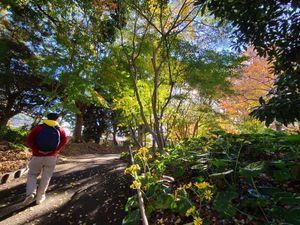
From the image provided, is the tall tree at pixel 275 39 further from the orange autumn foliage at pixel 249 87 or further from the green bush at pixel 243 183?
the orange autumn foliage at pixel 249 87

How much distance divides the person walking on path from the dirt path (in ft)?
0.86

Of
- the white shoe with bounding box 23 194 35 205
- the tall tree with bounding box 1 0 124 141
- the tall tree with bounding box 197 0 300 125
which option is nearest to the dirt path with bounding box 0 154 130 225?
the white shoe with bounding box 23 194 35 205

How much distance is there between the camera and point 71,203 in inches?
168

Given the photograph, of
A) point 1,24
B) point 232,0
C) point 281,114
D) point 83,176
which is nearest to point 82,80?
point 83,176

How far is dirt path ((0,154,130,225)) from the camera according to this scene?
3.58m

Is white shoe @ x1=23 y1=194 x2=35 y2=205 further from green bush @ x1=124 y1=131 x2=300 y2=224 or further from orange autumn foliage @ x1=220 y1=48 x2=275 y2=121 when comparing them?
orange autumn foliage @ x1=220 y1=48 x2=275 y2=121

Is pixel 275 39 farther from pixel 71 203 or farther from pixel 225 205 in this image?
pixel 71 203

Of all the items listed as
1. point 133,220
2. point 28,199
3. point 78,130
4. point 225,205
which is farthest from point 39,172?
point 78,130

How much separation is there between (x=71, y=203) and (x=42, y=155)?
1.06m

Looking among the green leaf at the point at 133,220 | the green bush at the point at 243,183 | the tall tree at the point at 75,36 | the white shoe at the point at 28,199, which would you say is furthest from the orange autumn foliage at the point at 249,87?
the white shoe at the point at 28,199

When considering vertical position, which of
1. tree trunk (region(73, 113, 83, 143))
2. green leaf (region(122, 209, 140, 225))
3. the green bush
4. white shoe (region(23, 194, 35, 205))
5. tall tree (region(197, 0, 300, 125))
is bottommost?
green leaf (region(122, 209, 140, 225))

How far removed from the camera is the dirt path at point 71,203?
3.58m

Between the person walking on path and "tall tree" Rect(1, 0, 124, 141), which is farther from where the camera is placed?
"tall tree" Rect(1, 0, 124, 141)

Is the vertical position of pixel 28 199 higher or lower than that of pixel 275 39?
lower
